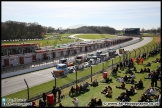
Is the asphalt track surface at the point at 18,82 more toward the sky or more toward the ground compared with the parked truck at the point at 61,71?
more toward the ground

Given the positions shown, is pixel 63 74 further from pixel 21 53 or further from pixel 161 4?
pixel 161 4

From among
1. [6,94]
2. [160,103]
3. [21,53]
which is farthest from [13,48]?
[160,103]

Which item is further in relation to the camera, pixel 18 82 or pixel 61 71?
pixel 61 71

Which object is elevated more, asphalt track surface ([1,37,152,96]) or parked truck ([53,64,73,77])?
parked truck ([53,64,73,77])

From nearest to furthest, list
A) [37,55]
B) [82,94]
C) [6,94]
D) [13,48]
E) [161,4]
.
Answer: [161,4]
[82,94]
[6,94]
[13,48]
[37,55]

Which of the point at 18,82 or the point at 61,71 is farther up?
the point at 61,71

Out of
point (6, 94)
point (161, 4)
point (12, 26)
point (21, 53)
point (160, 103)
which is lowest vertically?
point (6, 94)

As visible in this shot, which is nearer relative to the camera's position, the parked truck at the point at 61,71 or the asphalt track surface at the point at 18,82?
the asphalt track surface at the point at 18,82

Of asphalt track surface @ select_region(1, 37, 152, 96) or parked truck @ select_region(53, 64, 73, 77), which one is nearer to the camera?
asphalt track surface @ select_region(1, 37, 152, 96)

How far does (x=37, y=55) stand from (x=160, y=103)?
2825cm

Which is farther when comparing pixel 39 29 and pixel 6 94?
pixel 39 29

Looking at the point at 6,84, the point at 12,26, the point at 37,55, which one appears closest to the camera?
the point at 6,84

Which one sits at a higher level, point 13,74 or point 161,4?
point 161,4

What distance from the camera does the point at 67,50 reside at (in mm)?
45219
